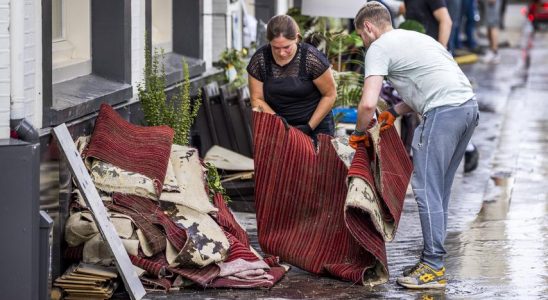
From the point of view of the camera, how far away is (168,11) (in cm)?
1099

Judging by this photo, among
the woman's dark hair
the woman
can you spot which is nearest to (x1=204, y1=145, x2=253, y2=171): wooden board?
the woman

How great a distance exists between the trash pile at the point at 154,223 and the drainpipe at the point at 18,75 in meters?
0.80

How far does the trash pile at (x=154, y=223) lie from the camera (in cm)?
730

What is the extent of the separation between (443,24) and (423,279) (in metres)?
4.73

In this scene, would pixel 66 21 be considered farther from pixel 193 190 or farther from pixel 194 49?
pixel 194 49

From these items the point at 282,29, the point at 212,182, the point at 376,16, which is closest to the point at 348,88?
the point at 282,29

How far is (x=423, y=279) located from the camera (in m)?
7.60

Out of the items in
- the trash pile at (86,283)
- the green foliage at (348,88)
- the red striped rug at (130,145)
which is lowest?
the trash pile at (86,283)

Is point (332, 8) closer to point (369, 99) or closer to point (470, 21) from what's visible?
point (369, 99)

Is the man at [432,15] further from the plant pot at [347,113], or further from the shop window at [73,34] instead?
the shop window at [73,34]

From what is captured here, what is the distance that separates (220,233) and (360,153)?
3.33 ft

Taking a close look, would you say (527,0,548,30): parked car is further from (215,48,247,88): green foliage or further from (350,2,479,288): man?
(350,2,479,288): man

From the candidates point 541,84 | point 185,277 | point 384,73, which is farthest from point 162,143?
point 541,84

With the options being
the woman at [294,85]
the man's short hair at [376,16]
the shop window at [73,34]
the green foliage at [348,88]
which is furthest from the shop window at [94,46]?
the green foliage at [348,88]
